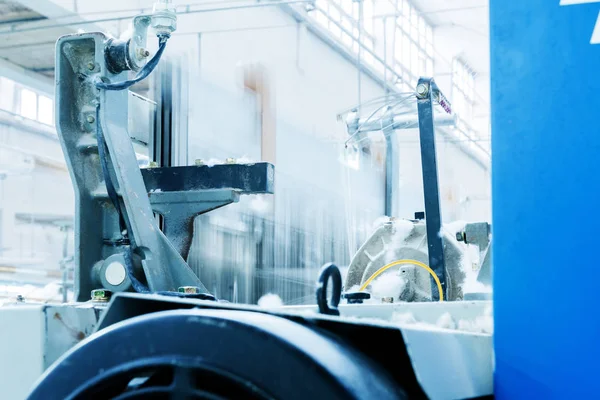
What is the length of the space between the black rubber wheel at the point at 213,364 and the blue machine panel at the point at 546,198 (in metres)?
0.14

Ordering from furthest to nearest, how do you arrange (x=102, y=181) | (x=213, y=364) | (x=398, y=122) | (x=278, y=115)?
1. (x=278, y=115)
2. (x=398, y=122)
3. (x=102, y=181)
4. (x=213, y=364)

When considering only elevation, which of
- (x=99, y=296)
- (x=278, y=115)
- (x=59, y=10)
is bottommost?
(x=99, y=296)

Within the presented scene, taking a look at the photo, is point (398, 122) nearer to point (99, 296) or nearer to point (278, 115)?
point (99, 296)

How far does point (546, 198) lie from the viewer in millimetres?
772

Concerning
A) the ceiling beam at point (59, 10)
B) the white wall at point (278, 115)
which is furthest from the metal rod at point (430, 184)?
the ceiling beam at point (59, 10)

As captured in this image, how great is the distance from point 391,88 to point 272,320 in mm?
8259

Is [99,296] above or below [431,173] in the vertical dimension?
below

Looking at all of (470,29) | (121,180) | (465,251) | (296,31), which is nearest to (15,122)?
(296,31)

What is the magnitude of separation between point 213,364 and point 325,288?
0.17 meters

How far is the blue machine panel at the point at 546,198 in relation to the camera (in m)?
0.75

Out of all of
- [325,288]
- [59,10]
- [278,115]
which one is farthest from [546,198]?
[278,115]

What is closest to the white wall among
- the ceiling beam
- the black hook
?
the ceiling beam

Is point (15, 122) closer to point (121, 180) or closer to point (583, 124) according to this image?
point (121, 180)

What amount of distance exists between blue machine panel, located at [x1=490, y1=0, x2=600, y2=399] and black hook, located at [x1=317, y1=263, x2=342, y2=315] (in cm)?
17
